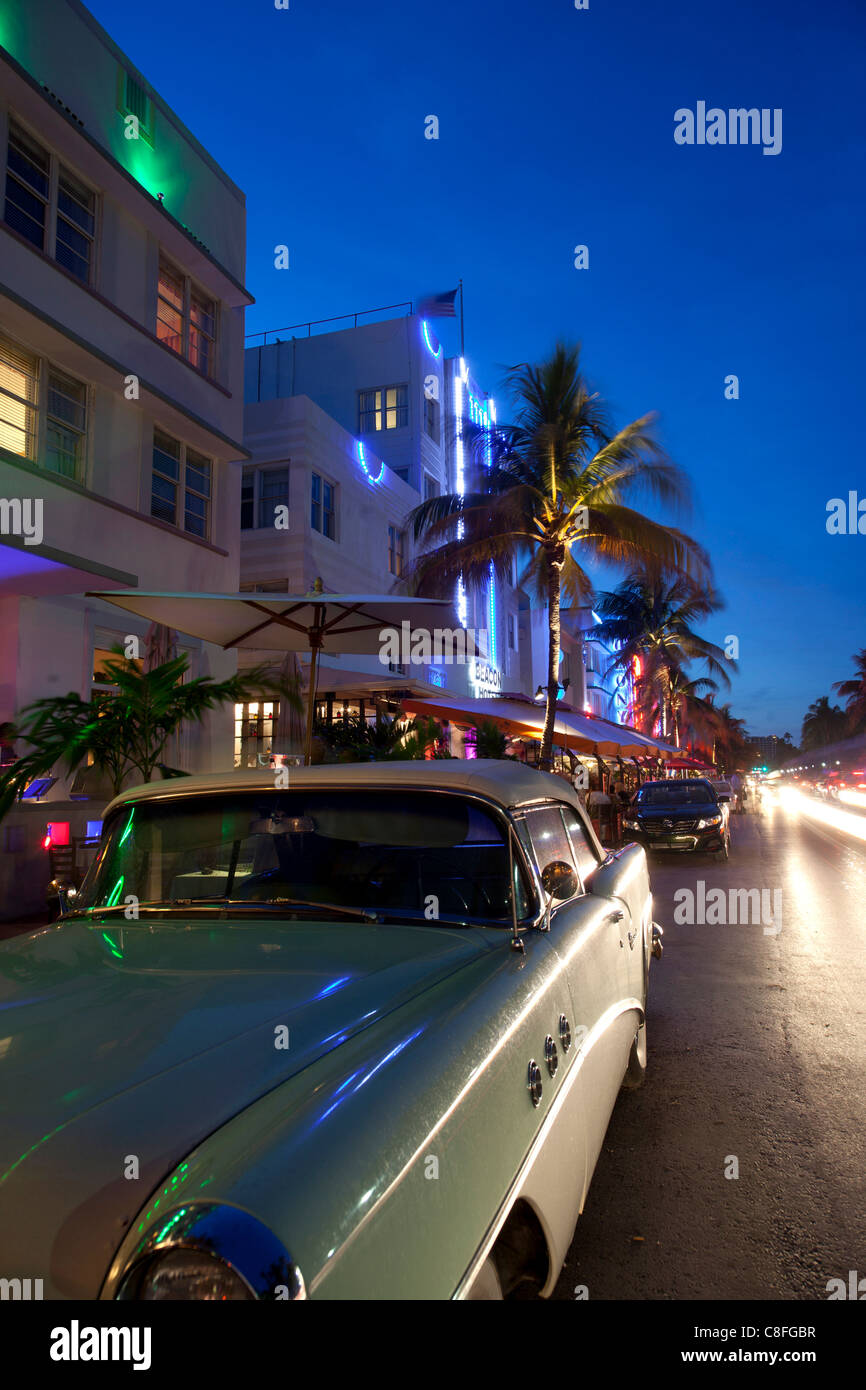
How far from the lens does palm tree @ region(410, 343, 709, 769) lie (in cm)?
1702

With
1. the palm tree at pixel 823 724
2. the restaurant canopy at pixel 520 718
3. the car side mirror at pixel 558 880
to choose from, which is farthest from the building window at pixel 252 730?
the palm tree at pixel 823 724

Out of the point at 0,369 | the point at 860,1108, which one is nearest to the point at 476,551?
the point at 0,369

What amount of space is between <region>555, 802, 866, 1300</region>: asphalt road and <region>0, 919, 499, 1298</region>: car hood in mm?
1368

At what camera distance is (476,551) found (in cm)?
1789

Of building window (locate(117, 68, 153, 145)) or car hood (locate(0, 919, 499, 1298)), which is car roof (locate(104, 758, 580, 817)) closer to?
car hood (locate(0, 919, 499, 1298))

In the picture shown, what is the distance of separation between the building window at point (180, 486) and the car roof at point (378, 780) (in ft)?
41.7

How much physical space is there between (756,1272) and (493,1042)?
1.62 m

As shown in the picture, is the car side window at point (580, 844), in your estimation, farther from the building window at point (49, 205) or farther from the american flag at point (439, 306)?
the american flag at point (439, 306)

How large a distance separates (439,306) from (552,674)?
750 inches

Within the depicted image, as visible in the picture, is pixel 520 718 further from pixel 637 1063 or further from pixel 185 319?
pixel 637 1063

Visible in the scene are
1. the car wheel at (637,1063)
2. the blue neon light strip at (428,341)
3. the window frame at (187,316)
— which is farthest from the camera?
the blue neon light strip at (428,341)

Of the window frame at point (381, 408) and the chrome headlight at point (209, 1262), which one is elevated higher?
the window frame at point (381, 408)

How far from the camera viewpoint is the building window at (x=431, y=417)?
2875cm

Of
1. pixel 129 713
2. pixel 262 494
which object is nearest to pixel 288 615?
pixel 129 713
